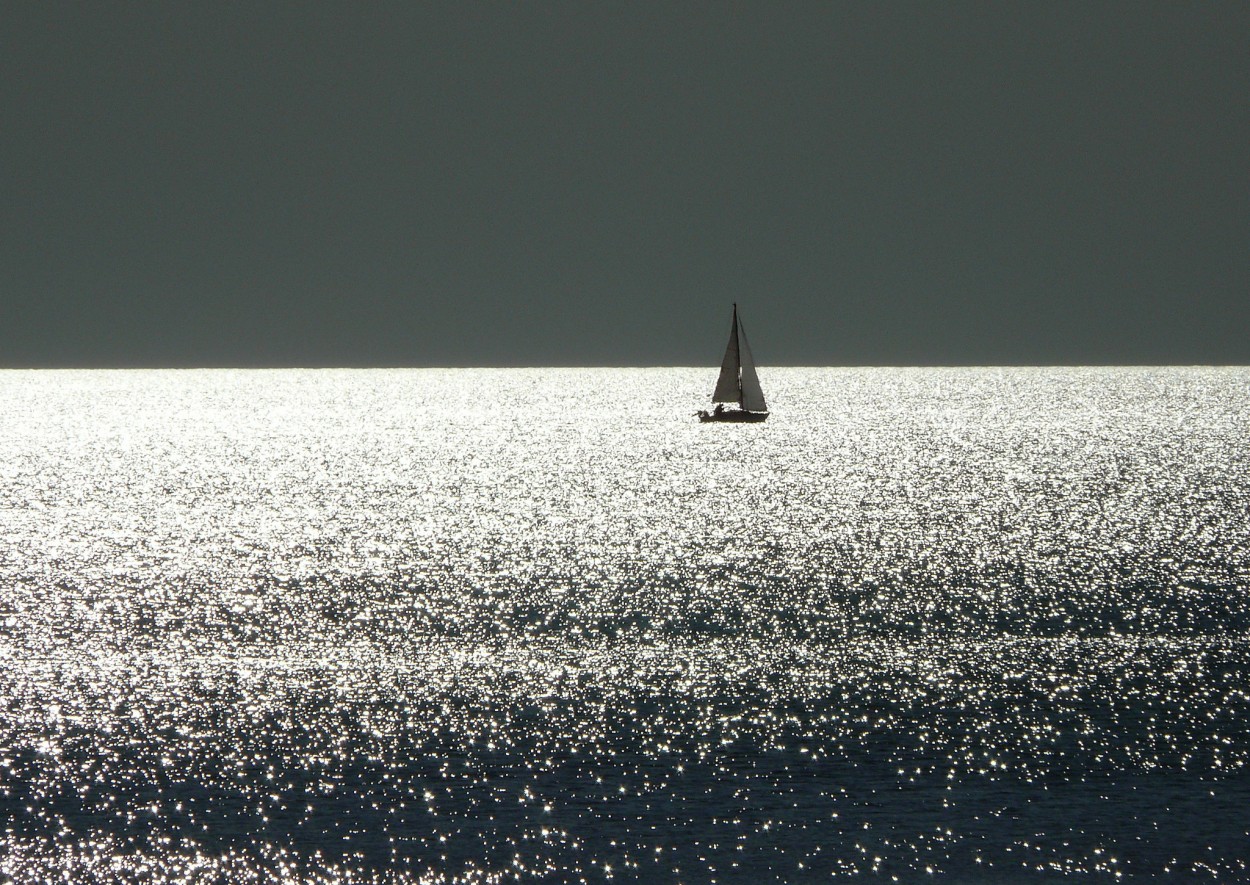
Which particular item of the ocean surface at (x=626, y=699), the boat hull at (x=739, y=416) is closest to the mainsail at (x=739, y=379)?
the boat hull at (x=739, y=416)

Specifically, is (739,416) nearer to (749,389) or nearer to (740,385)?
(749,389)

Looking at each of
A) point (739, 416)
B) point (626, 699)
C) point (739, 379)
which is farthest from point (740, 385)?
point (626, 699)

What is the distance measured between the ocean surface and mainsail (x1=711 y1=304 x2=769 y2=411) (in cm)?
4712

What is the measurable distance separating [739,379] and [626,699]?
10734 centimetres

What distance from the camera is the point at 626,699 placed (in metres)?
45.5

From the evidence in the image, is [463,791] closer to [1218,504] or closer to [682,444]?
[1218,504]

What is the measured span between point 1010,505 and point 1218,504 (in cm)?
1529

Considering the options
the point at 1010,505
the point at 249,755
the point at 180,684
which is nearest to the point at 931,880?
the point at 249,755

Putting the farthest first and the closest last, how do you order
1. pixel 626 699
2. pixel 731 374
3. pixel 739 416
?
1. pixel 739 416
2. pixel 731 374
3. pixel 626 699

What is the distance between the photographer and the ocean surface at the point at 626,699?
32438 millimetres

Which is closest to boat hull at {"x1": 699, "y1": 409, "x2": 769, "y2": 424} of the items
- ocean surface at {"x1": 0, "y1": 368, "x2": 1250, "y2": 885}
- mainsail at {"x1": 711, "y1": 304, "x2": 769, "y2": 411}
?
mainsail at {"x1": 711, "y1": 304, "x2": 769, "y2": 411}

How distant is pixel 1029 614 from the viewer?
61625 millimetres

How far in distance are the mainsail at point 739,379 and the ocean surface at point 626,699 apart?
47122 millimetres

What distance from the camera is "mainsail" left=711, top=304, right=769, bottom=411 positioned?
146 m
